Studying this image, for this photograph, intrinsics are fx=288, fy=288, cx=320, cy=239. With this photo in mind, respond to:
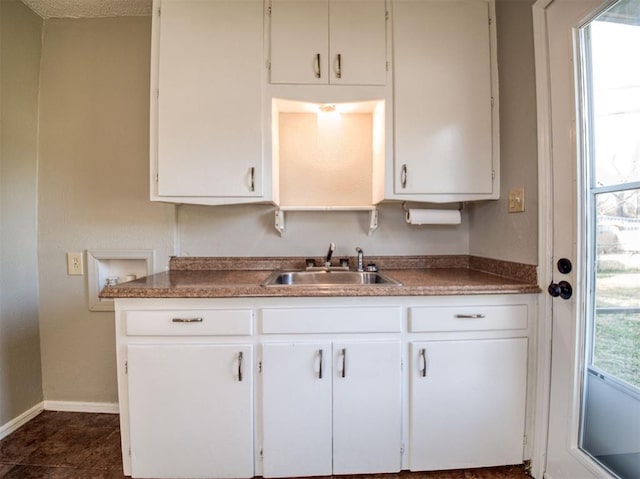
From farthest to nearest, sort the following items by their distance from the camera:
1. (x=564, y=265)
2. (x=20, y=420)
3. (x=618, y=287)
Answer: (x=20, y=420) → (x=564, y=265) → (x=618, y=287)

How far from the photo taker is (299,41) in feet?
4.71

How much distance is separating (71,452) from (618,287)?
2504mm

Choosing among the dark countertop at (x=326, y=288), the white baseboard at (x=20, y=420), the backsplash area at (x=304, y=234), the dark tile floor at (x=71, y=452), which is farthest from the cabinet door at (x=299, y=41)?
the white baseboard at (x=20, y=420)

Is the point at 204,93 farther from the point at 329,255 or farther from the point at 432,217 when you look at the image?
the point at 432,217

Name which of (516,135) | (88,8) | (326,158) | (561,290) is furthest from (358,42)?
(88,8)

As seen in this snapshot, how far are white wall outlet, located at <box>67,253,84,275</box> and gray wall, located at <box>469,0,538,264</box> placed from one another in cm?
240

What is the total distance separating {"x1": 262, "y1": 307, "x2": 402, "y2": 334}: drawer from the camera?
1221 millimetres

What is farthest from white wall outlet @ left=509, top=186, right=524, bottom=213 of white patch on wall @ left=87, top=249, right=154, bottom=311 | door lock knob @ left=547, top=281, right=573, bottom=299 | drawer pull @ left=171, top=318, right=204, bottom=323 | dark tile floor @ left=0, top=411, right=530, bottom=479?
white patch on wall @ left=87, top=249, right=154, bottom=311

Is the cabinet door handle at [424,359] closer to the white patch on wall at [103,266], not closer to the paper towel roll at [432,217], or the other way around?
the paper towel roll at [432,217]

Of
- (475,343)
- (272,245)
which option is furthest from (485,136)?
(272,245)

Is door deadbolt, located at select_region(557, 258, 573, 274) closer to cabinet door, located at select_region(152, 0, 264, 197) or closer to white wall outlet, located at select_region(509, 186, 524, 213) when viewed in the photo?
white wall outlet, located at select_region(509, 186, 524, 213)

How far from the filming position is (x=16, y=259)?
1617mm

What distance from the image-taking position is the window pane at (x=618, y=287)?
3.17 ft

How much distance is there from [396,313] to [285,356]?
1.67 ft
